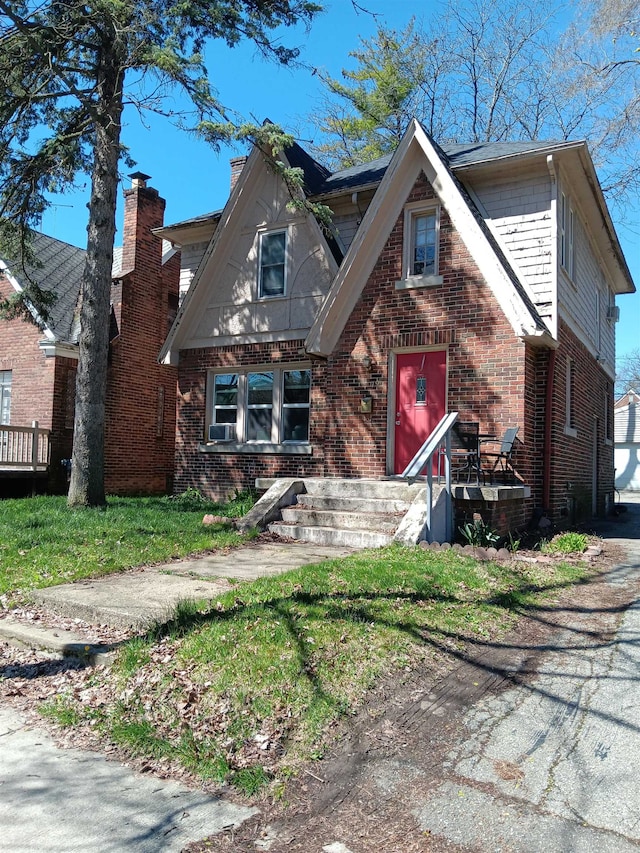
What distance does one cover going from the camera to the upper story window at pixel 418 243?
11.3m

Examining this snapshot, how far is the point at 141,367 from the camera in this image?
1798 cm

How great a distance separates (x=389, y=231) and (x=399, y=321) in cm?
164

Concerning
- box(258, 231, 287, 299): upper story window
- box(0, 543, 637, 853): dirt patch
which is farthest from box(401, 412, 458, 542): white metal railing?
box(258, 231, 287, 299): upper story window

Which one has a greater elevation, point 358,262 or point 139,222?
point 139,222

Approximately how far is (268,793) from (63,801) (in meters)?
0.99

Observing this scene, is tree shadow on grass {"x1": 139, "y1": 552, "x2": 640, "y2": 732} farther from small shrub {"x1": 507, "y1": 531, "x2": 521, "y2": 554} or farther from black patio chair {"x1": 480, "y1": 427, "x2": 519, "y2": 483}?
black patio chair {"x1": 480, "y1": 427, "x2": 519, "y2": 483}

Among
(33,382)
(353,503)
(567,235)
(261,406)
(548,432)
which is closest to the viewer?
(353,503)

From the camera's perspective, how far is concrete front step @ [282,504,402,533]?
8727 mm

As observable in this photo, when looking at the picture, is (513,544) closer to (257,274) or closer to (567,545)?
(567,545)

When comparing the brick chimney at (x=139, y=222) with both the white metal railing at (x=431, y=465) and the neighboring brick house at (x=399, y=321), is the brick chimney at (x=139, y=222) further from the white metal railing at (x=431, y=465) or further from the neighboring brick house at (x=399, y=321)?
the white metal railing at (x=431, y=465)

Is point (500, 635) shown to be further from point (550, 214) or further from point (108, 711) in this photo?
point (550, 214)

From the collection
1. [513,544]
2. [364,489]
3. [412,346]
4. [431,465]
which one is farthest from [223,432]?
[513,544]

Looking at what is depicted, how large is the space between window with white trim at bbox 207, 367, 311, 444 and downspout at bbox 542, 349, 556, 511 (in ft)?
15.3

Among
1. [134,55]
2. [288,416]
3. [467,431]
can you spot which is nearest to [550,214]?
[467,431]
